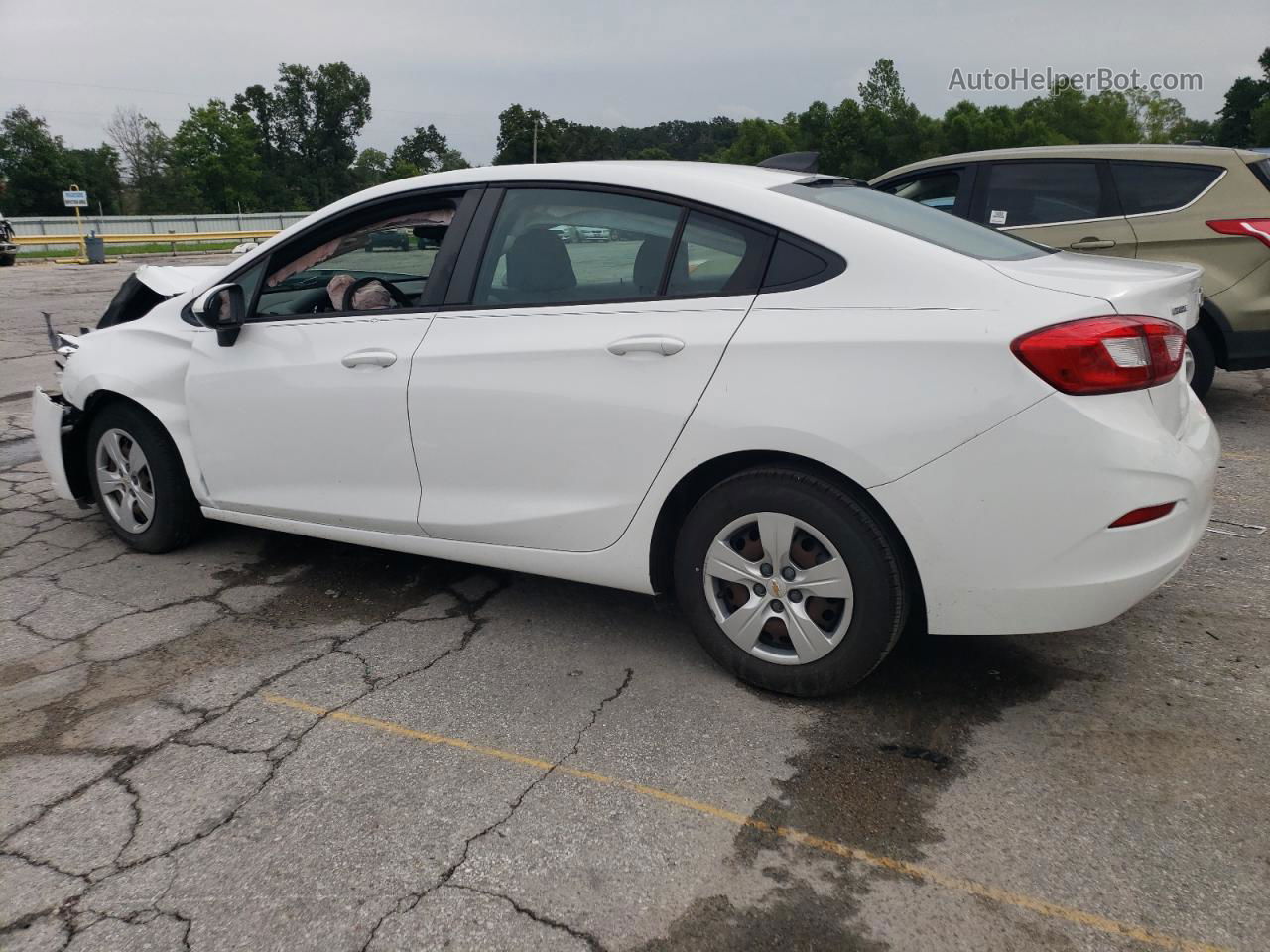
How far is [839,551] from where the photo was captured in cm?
277

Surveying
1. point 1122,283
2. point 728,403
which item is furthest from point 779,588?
point 1122,283

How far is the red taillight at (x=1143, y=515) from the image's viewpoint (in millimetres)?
2541

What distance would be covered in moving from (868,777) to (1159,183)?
534 centimetres

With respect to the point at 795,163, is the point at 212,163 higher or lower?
higher

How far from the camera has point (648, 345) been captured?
9.73 ft

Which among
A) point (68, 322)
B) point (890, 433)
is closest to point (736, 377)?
point (890, 433)

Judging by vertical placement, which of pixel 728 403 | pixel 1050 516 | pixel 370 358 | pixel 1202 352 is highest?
pixel 370 358

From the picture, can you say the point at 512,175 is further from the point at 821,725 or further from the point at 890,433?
the point at 821,725

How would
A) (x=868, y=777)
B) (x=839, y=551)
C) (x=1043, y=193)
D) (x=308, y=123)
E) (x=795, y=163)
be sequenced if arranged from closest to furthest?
1. (x=868, y=777)
2. (x=839, y=551)
3. (x=795, y=163)
4. (x=1043, y=193)
5. (x=308, y=123)

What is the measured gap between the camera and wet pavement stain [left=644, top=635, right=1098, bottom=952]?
2102 mm

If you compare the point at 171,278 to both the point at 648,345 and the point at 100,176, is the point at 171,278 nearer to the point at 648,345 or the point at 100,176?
the point at 648,345

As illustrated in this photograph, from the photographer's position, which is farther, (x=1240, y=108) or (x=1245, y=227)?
(x=1240, y=108)

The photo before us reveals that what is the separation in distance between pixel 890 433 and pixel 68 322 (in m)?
13.8

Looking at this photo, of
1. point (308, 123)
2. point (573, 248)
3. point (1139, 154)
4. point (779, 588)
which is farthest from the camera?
point (308, 123)
